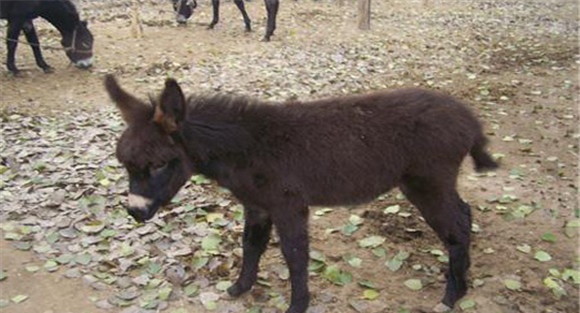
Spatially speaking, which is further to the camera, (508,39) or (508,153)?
(508,39)

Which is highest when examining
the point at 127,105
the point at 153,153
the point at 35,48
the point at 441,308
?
the point at 127,105

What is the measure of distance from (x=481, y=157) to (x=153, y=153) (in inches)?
96.3

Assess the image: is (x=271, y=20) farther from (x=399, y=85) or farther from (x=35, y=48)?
(x=35, y=48)

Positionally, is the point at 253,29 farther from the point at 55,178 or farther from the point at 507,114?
the point at 55,178

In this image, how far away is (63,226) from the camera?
5.16 m

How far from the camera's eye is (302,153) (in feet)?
12.0

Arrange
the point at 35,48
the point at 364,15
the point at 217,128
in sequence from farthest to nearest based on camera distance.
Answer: the point at 364,15 < the point at 35,48 < the point at 217,128

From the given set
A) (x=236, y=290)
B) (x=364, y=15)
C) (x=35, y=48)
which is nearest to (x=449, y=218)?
(x=236, y=290)

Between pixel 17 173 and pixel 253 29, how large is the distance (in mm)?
9508

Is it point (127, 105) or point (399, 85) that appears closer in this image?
Result: point (127, 105)

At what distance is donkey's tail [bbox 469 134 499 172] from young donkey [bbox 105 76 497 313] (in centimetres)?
9

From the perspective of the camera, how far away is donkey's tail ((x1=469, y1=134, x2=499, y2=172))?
13.3ft

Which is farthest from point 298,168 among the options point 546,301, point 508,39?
point 508,39

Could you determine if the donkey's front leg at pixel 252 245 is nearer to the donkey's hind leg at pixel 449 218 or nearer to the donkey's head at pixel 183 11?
the donkey's hind leg at pixel 449 218
